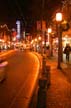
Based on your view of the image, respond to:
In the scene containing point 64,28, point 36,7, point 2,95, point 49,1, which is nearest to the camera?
point 2,95

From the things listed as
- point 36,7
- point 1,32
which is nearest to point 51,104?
point 36,7

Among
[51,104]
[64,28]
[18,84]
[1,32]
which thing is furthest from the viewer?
[1,32]

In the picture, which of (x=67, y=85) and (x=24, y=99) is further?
(x=67, y=85)

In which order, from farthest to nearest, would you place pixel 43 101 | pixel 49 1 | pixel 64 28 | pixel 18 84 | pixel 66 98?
pixel 49 1
pixel 64 28
pixel 18 84
pixel 66 98
pixel 43 101

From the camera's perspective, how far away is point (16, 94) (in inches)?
567

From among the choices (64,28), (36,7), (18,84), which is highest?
(36,7)

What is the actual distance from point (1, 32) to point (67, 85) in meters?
128

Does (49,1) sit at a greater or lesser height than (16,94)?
greater

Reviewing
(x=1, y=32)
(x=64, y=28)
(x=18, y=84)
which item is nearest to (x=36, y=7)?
(x=64, y=28)

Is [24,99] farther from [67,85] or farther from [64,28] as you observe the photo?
[64,28]

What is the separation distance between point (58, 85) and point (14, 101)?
429 centimetres

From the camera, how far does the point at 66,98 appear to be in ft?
41.3

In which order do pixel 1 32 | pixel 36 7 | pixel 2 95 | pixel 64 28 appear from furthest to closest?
pixel 1 32, pixel 36 7, pixel 64 28, pixel 2 95

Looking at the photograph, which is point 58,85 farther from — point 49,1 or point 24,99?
point 49,1
